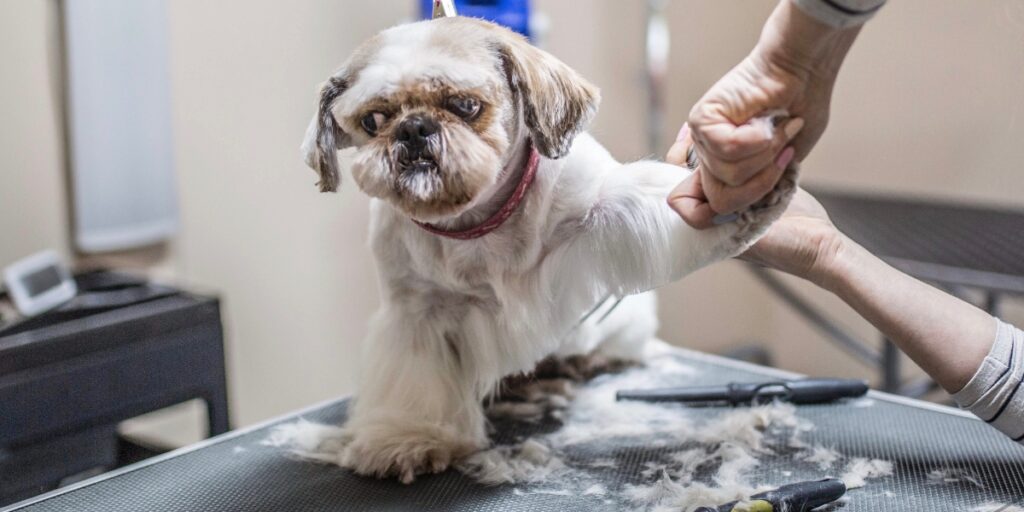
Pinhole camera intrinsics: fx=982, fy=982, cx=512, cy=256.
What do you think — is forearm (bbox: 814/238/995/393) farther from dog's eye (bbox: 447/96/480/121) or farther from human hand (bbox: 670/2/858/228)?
dog's eye (bbox: 447/96/480/121)

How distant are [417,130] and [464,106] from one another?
0.19 ft

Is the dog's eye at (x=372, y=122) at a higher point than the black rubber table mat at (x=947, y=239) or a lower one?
higher

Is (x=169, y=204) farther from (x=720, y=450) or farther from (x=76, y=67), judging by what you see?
(x=720, y=450)

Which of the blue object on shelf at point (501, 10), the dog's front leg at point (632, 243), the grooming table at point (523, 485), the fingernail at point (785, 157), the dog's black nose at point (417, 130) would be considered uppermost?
the blue object on shelf at point (501, 10)

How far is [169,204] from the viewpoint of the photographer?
184 centimetres

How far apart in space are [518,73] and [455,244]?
0.21 m

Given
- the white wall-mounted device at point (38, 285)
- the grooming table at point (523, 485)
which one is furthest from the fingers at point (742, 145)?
the white wall-mounted device at point (38, 285)

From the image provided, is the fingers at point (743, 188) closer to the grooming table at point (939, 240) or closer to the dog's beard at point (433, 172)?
the dog's beard at point (433, 172)

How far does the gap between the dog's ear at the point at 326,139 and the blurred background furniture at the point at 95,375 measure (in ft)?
1.00

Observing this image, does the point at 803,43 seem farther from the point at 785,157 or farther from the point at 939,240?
the point at 939,240

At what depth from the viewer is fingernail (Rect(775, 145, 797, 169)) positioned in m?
0.83

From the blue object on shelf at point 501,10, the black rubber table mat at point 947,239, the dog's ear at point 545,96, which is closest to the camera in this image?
the dog's ear at point 545,96

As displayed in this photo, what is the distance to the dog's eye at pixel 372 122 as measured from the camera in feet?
3.14

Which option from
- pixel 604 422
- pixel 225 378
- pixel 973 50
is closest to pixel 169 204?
pixel 225 378
